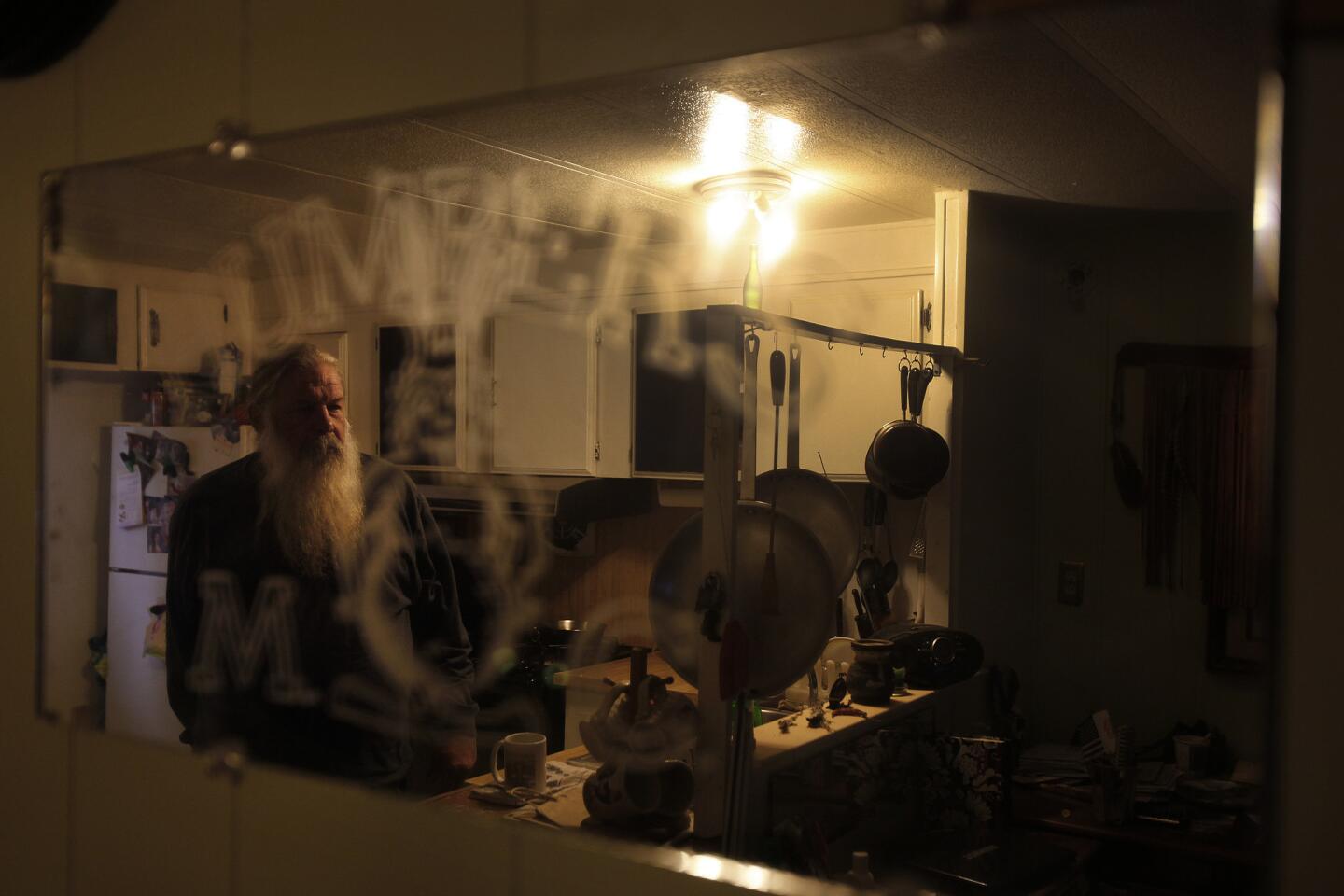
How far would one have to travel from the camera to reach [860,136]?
1.05 metres

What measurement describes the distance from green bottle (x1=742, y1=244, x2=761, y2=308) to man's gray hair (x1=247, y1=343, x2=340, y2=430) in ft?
1.77

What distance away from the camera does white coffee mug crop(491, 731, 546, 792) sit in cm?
117

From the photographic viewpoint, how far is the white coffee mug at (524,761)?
3.85ft

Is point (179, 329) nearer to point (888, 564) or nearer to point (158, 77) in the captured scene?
point (158, 77)

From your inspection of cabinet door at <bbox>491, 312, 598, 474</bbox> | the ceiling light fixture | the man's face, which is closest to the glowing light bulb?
the ceiling light fixture

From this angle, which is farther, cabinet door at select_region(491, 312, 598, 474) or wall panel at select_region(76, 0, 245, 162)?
wall panel at select_region(76, 0, 245, 162)

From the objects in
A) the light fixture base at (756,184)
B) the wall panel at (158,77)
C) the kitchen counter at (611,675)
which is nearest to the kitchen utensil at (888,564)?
the kitchen counter at (611,675)

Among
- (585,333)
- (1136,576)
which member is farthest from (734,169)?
(1136,576)

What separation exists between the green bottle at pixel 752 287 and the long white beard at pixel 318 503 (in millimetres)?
525

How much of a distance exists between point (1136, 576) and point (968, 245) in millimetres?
349

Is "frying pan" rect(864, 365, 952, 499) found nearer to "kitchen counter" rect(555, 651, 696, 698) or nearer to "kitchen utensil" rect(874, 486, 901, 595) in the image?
"kitchen utensil" rect(874, 486, 901, 595)

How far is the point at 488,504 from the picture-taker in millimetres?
1217

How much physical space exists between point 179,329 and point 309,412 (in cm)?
27

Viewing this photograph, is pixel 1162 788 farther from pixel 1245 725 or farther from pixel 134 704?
pixel 134 704
